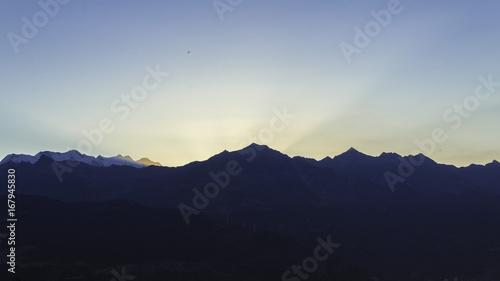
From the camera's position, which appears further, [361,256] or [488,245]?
[488,245]

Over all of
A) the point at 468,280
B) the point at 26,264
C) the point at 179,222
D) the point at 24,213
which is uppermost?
the point at 24,213

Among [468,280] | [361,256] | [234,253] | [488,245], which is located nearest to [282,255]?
[234,253]

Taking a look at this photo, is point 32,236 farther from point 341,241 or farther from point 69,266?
point 341,241

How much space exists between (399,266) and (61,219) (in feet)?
419

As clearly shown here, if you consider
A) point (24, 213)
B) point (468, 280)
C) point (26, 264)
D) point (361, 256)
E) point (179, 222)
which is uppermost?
point (24, 213)

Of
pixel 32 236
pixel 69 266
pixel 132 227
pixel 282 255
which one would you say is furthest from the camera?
pixel 132 227

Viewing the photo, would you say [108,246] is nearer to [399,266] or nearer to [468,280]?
[399,266]

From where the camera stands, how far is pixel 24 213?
177000mm

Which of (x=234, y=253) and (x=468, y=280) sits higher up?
(x=234, y=253)

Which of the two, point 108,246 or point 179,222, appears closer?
point 108,246

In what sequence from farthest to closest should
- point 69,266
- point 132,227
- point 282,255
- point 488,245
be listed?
point 488,245, point 132,227, point 282,255, point 69,266

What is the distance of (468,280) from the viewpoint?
482 ft

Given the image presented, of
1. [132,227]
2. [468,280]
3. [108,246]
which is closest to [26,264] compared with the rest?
[108,246]

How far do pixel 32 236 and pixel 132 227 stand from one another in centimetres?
3421
